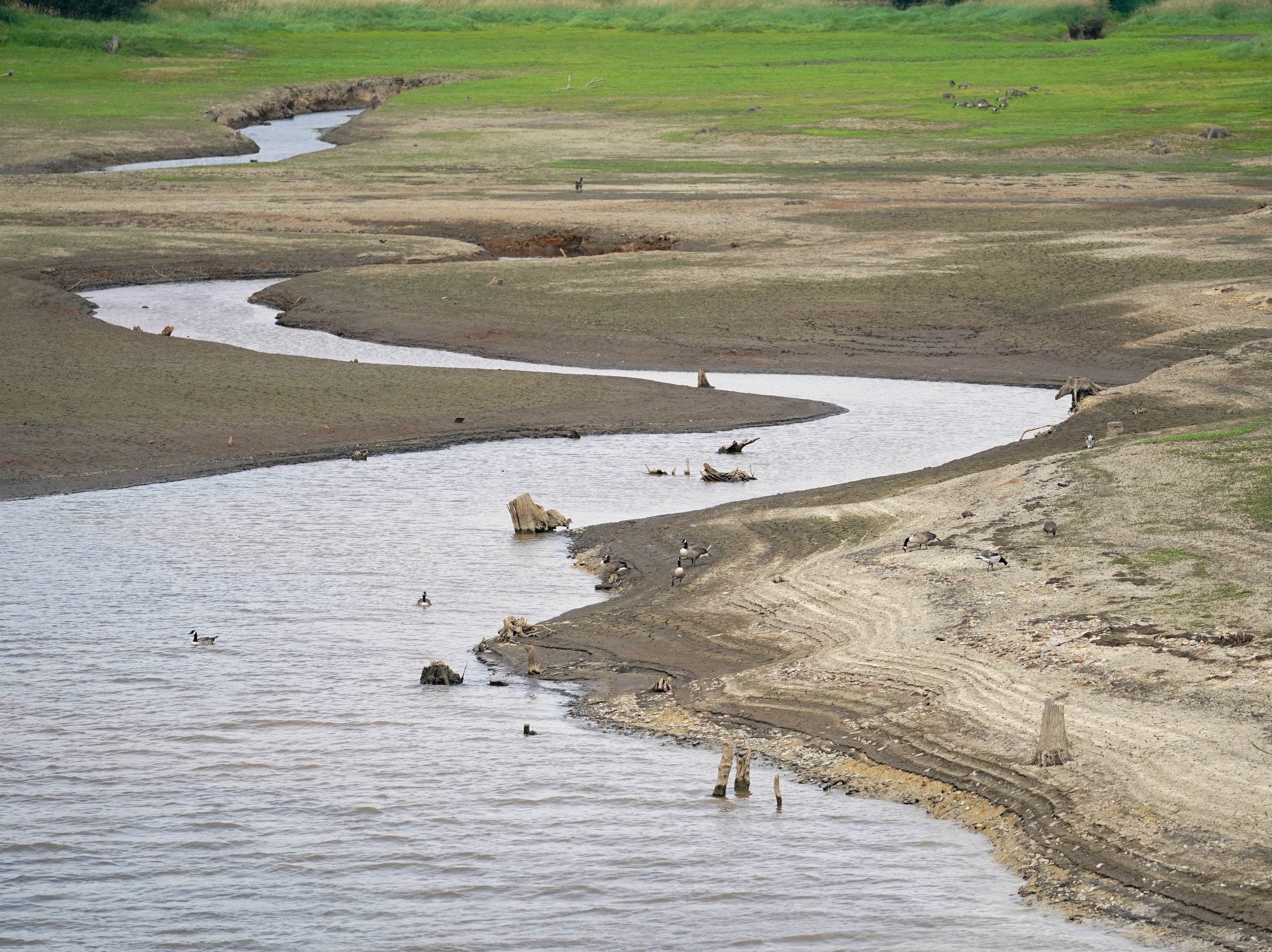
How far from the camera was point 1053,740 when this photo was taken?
1002cm

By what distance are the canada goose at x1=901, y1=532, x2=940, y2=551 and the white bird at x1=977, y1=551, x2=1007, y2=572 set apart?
734 mm

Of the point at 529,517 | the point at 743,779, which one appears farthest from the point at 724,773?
the point at 529,517

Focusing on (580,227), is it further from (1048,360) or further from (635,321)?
(1048,360)

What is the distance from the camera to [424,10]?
117562mm

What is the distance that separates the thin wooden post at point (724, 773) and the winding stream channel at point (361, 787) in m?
0.15

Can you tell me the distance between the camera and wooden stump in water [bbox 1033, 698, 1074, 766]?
10.0 meters

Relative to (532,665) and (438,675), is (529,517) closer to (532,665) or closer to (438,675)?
(532,665)

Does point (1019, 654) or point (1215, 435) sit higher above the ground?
point (1215, 435)

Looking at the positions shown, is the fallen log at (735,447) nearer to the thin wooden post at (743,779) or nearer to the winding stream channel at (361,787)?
the winding stream channel at (361,787)

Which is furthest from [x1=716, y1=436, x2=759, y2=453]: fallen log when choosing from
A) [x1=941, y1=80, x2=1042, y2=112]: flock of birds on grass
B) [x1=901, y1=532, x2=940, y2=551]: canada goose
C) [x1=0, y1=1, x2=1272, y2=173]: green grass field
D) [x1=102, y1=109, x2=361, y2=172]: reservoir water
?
[x1=941, y1=80, x2=1042, y2=112]: flock of birds on grass

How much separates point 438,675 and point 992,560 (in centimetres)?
474

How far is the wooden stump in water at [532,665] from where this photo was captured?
42.5 feet

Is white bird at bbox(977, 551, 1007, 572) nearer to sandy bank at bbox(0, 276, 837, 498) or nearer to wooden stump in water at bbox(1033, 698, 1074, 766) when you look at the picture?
wooden stump in water at bbox(1033, 698, 1074, 766)

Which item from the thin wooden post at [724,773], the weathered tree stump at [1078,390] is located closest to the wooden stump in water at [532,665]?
the thin wooden post at [724,773]
